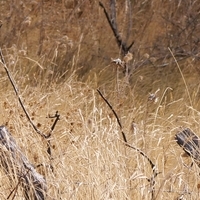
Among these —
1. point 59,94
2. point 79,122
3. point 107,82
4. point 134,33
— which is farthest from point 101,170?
point 134,33

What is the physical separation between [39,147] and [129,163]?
42 cm

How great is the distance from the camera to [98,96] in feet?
17.3

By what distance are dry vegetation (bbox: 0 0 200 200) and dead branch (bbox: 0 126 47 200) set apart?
7 centimetres

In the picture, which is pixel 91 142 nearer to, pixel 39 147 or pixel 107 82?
pixel 39 147

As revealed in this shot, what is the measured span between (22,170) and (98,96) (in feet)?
8.43

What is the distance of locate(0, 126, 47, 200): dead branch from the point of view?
2680 mm

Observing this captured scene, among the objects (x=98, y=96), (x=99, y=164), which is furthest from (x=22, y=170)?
(x=98, y=96)

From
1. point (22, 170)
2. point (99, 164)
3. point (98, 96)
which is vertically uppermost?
point (22, 170)

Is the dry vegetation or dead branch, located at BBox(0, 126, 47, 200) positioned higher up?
dead branch, located at BBox(0, 126, 47, 200)

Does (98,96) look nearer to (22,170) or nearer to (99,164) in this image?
(99,164)

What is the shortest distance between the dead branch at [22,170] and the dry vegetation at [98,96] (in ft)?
0.22

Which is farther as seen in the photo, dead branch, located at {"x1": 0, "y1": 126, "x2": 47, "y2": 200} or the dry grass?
the dry grass

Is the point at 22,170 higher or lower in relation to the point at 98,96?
higher

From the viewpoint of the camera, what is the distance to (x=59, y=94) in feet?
16.5
